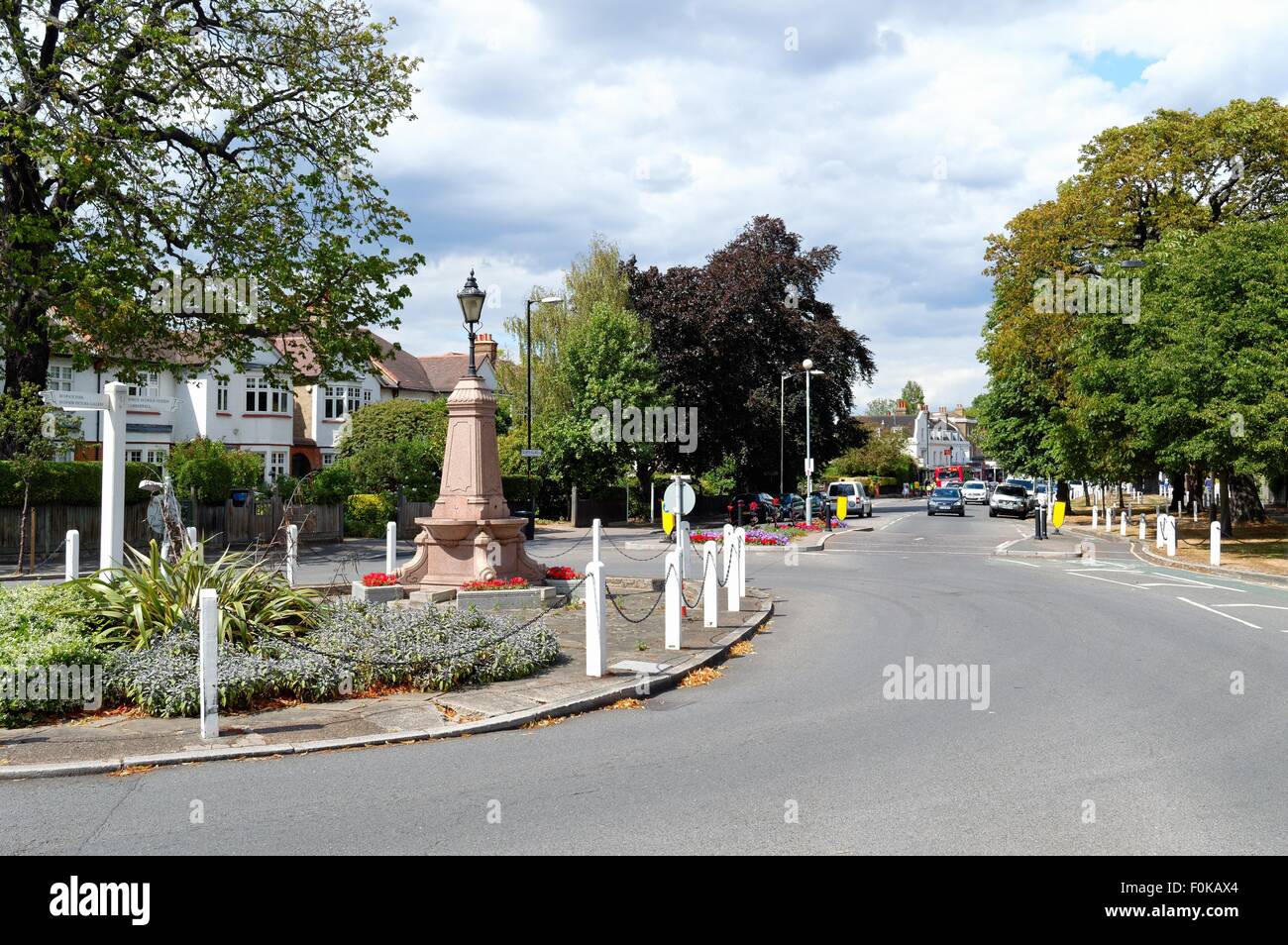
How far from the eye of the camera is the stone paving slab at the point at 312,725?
6918 mm

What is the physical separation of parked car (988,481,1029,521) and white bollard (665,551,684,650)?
45.5 metres

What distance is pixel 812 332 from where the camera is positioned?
174ft

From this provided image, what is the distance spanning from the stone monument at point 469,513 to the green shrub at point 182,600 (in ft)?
14.3

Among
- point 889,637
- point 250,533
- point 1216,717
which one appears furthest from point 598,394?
point 1216,717

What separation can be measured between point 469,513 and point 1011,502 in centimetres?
4429

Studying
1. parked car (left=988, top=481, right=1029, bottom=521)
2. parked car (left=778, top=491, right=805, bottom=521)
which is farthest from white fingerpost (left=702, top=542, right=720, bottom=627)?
parked car (left=988, top=481, right=1029, bottom=521)

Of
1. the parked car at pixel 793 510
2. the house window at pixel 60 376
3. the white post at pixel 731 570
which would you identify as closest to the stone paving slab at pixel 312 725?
the white post at pixel 731 570

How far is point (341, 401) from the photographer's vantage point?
178ft

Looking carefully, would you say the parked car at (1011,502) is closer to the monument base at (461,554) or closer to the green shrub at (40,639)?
the monument base at (461,554)

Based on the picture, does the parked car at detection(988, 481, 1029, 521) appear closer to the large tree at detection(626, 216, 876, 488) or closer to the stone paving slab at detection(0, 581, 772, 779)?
the large tree at detection(626, 216, 876, 488)

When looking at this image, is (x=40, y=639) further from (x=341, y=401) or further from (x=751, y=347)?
(x=341, y=401)

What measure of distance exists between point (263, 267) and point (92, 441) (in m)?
22.7

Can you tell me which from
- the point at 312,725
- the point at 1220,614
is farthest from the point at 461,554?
the point at 1220,614
